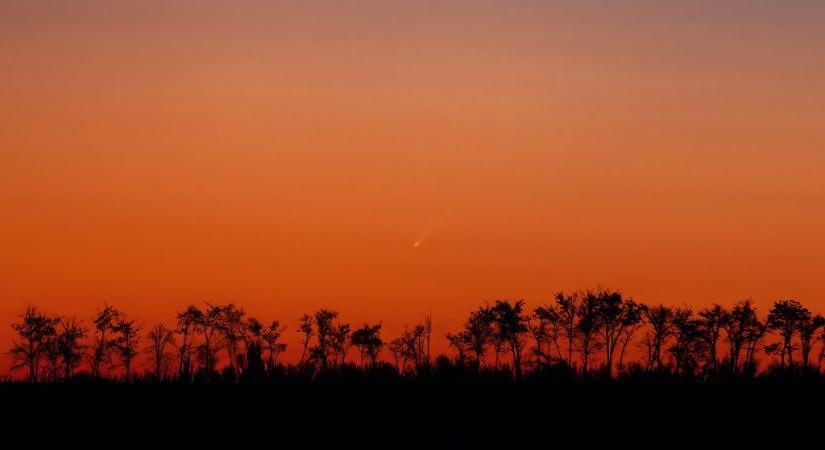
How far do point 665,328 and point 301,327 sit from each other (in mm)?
37697

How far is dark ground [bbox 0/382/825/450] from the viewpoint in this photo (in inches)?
856

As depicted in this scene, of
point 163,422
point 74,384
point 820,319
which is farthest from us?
point 820,319

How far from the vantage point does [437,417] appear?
75.9ft

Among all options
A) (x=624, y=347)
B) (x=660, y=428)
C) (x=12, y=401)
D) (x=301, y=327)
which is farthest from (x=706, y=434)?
(x=301, y=327)

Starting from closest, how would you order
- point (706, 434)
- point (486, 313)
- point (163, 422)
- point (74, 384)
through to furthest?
point (706, 434) → point (163, 422) → point (74, 384) → point (486, 313)

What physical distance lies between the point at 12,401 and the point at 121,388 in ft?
8.68

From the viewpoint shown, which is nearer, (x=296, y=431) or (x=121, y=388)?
(x=296, y=431)

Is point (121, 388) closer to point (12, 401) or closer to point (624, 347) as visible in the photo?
point (12, 401)

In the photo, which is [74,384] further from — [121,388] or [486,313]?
[486,313]

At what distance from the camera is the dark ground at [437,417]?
856 inches

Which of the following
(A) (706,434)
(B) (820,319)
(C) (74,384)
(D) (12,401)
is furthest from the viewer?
(B) (820,319)

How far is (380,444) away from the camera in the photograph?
21719mm

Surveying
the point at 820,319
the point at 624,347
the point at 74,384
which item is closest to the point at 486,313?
the point at 624,347

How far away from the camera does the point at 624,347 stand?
101 meters
